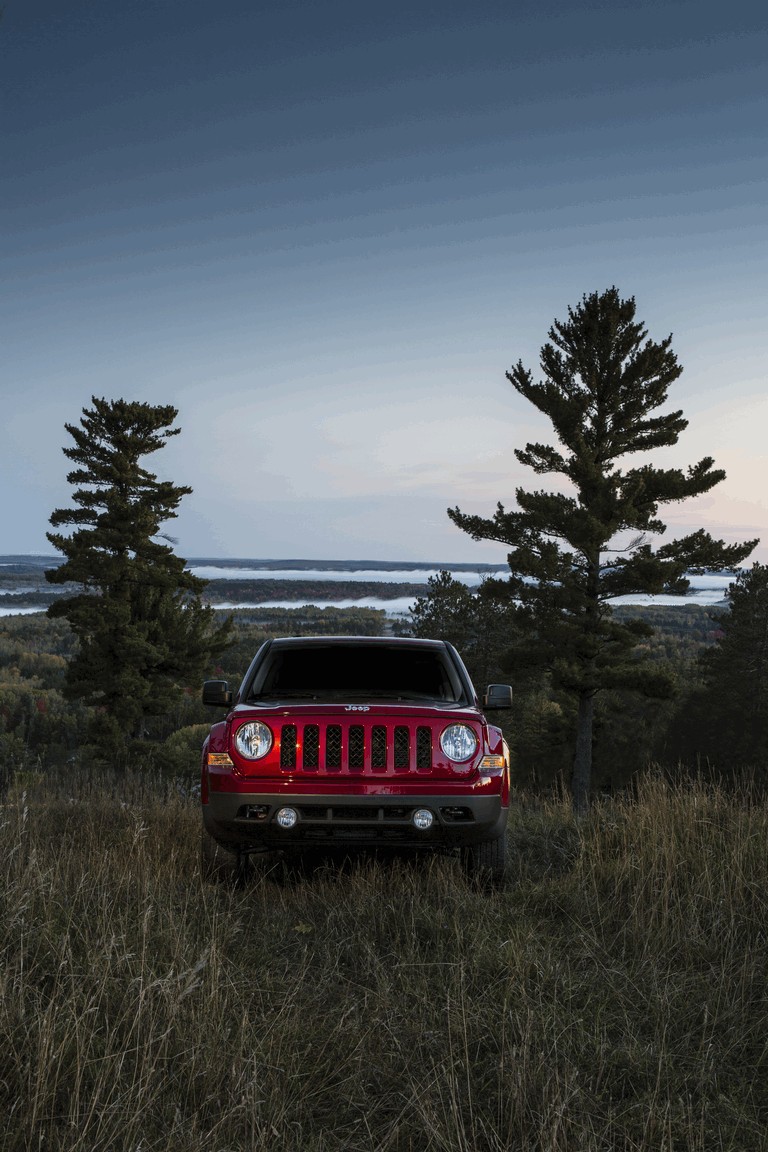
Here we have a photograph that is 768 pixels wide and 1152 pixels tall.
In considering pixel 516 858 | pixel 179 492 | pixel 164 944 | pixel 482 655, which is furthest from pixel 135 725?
pixel 164 944

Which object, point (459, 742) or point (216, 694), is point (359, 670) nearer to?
point (216, 694)

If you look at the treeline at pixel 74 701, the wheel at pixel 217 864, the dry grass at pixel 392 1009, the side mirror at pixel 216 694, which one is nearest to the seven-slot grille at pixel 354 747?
the dry grass at pixel 392 1009

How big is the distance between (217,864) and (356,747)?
1.40 m

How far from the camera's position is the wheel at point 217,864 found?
5.73 m

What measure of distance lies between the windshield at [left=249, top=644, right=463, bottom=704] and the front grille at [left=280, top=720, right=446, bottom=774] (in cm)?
115

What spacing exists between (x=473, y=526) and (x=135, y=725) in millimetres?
16606

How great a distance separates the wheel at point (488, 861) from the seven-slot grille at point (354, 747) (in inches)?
31.1

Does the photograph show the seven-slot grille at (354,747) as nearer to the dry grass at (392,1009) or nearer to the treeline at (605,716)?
the dry grass at (392,1009)

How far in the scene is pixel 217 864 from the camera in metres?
5.77

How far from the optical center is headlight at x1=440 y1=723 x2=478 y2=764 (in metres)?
5.32

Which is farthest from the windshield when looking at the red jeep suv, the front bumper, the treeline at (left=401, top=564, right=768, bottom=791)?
the treeline at (left=401, top=564, right=768, bottom=791)

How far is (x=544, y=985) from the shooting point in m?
3.76

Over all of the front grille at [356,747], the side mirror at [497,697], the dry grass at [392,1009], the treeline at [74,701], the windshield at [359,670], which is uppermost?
the windshield at [359,670]

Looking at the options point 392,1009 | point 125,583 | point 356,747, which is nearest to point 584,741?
point 125,583
